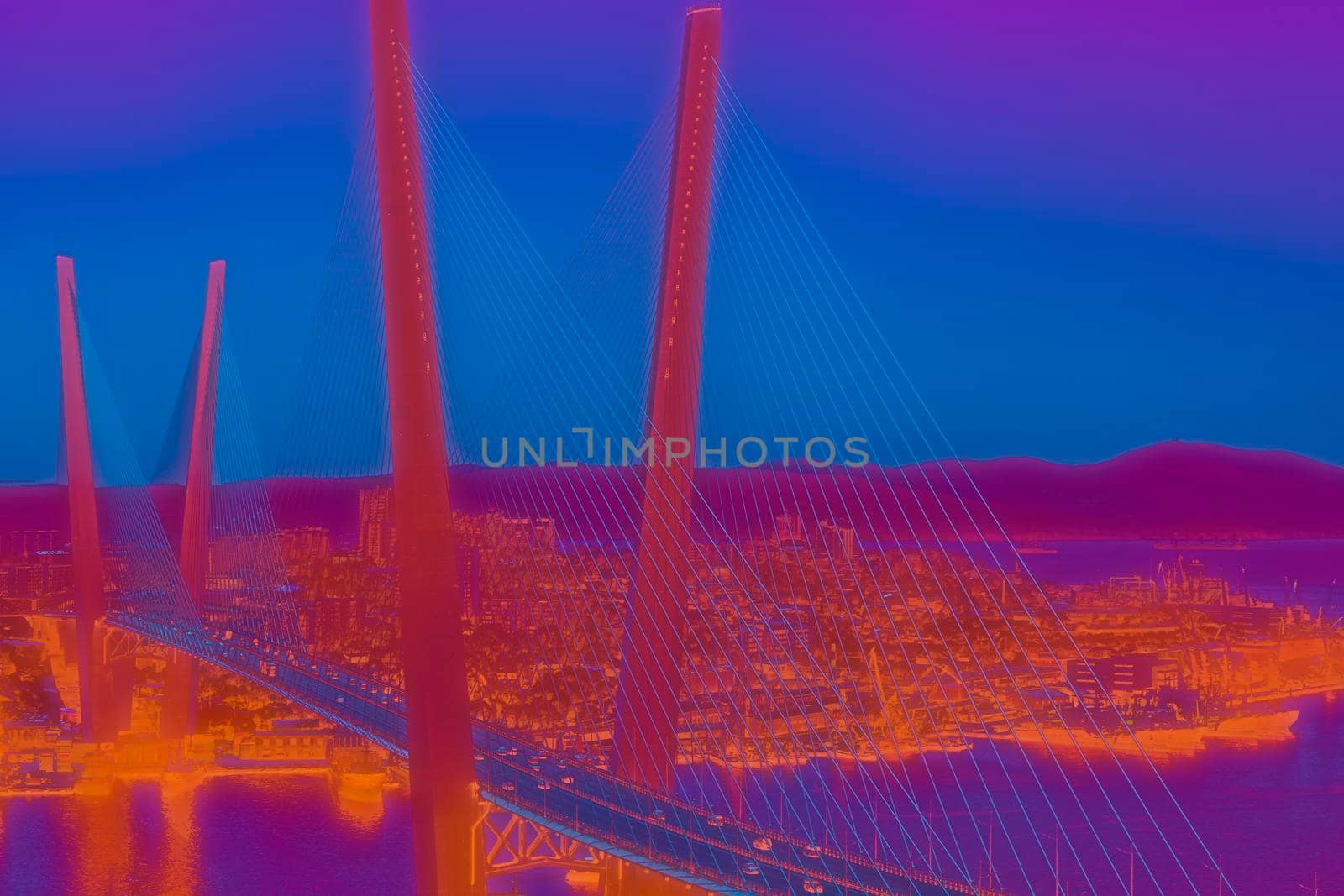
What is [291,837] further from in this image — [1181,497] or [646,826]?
[1181,497]

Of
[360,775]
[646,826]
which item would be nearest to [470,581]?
[360,775]

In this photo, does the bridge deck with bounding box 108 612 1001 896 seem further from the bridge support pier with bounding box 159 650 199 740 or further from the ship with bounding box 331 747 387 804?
the bridge support pier with bounding box 159 650 199 740

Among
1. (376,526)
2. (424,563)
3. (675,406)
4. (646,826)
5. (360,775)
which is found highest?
(376,526)

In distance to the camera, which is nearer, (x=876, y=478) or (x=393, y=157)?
(x=393, y=157)

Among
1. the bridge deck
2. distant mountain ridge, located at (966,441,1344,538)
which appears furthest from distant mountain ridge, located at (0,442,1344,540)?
the bridge deck

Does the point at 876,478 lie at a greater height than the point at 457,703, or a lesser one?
greater

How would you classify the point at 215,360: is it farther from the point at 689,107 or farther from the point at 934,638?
the point at 934,638

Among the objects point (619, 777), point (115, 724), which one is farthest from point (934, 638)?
point (619, 777)
